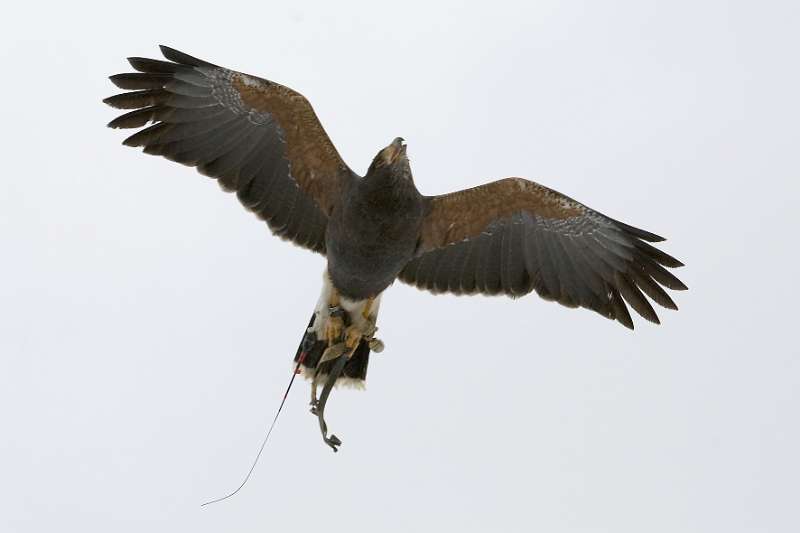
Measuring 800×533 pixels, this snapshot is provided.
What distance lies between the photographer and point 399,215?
9.02m

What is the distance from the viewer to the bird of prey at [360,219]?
9.03m

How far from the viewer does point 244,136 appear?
9398 mm

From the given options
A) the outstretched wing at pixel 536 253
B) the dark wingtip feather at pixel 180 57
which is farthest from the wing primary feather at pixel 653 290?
the dark wingtip feather at pixel 180 57

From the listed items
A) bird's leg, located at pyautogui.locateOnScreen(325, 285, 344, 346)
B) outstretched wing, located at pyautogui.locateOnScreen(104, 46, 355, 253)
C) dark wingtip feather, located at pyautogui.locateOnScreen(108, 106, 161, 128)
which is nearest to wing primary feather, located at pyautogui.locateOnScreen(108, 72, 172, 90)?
outstretched wing, located at pyautogui.locateOnScreen(104, 46, 355, 253)

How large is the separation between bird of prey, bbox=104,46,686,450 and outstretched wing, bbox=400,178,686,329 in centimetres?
1

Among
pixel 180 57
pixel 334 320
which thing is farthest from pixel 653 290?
pixel 180 57

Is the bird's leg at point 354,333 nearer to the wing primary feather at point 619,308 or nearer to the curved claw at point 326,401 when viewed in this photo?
the curved claw at point 326,401

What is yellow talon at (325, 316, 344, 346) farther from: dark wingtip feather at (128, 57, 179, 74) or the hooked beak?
dark wingtip feather at (128, 57, 179, 74)

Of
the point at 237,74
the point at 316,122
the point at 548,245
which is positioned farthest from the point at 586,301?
the point at 237,74

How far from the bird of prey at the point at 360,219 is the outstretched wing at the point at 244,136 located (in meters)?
0.01

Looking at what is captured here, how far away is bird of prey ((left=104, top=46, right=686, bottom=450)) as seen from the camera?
903 cm

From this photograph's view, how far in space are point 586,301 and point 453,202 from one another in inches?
Answer: 59.4

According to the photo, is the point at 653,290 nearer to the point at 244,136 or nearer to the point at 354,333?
the point at 354,333

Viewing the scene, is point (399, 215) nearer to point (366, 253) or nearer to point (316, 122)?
point (366, 253)
